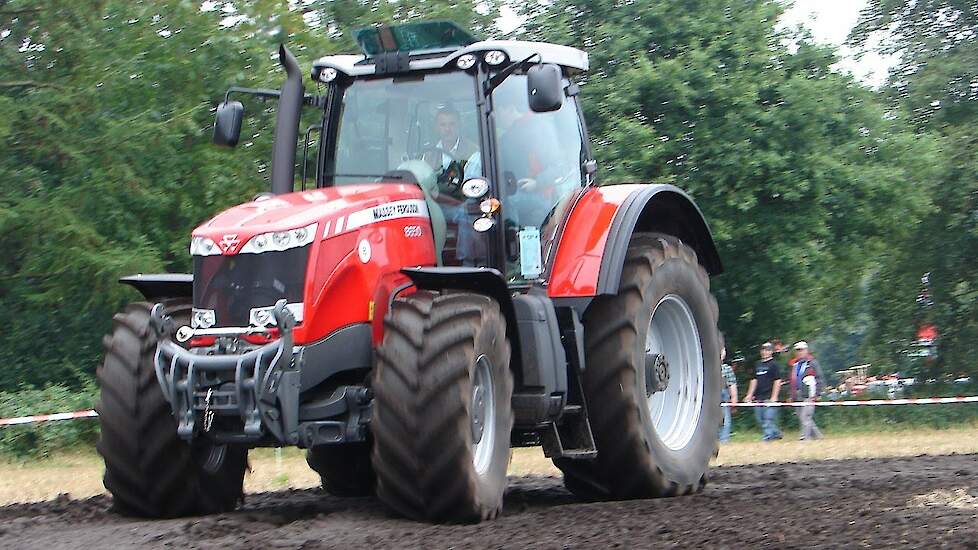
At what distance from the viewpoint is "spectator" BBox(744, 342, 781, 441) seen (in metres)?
18.0

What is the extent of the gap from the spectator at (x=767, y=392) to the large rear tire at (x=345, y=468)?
32.0 feet

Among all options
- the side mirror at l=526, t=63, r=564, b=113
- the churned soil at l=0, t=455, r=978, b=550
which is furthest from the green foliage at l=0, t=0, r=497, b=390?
the side mirror at l=526, t=63, r=564, b=113

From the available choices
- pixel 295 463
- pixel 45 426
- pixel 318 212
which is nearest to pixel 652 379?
pixel 318 212

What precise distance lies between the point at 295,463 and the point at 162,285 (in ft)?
19.7

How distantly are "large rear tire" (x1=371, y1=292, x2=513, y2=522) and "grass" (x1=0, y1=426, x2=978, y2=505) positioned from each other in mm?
3540

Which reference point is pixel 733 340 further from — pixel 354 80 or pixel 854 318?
pixel 354 80

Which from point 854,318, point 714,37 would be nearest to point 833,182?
point 714,37

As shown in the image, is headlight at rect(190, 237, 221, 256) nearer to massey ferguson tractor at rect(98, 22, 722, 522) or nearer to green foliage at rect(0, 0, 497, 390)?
massey ferguson tractor at rect(98, 22, 722, 522)

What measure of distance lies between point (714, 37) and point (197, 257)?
57.7ft

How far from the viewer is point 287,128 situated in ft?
26.9

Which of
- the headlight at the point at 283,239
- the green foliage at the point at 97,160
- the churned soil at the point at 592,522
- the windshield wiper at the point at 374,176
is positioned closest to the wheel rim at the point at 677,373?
the churned soil at the point at 592,522

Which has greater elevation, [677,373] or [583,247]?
[583,247]

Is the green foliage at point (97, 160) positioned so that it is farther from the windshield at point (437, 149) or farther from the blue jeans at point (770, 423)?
the windshield at point (437, 149)

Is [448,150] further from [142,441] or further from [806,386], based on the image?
[806,386]
